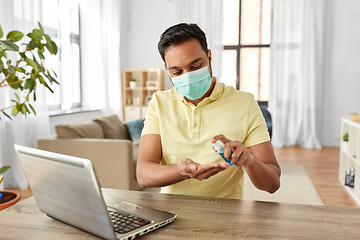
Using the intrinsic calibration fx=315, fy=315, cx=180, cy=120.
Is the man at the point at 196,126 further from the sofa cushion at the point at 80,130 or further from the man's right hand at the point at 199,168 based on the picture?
the sofa cushion at the point at 80,130

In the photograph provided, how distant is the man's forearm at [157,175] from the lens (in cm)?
100

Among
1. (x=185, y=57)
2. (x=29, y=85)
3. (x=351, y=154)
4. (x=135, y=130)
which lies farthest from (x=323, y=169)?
(x=29, y=85)

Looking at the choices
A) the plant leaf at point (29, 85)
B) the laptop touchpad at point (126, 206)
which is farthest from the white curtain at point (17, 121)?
the laptop touchpad at point (126, 206)

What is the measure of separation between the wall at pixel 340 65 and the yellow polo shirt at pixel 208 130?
15.6 feet

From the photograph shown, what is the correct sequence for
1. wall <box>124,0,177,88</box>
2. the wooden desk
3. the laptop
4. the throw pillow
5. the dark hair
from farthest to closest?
wall <box>124,0,177,88</box>
the throw pillow
the dark hair
the wooden desk
the laptop

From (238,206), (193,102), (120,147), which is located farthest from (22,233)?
(120,147)

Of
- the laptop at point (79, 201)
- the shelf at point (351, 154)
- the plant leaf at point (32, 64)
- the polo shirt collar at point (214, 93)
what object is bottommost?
the shelf at point (351, 154)

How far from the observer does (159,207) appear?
856mm

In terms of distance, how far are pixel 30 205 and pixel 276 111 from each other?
5061 millimetres

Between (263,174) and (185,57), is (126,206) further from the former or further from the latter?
(185,57)

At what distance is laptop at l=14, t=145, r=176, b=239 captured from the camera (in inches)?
23.0

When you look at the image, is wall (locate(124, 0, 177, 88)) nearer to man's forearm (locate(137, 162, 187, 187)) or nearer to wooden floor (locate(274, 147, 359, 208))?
wooden floor (locate(274, 147, 359, 208))

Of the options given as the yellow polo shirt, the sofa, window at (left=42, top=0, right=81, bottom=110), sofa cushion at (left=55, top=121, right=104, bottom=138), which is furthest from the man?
window at (left=42, top=0, right=81, bottom=110)

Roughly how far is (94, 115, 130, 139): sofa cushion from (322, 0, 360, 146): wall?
368 cm
